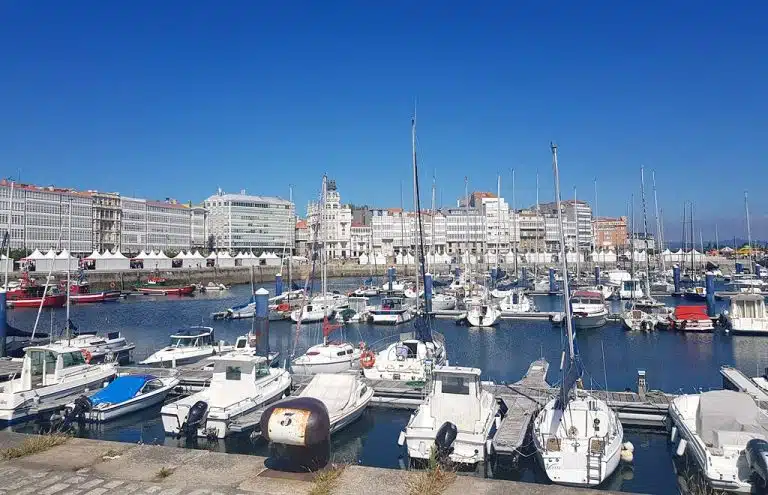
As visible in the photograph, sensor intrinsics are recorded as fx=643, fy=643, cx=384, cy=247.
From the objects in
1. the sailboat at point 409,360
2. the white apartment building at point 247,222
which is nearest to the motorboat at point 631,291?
the sailboat at point 409,360

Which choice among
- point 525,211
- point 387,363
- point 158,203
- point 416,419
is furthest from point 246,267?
point 416,419

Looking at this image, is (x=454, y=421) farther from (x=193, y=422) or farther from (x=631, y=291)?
(x=631, y=291)

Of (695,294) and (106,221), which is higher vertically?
(106,221)

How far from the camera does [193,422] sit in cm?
1969

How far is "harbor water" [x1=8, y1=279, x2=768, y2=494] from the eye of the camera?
1883cm

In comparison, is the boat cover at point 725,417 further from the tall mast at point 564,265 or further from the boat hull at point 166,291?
the boat hull at point 166,291

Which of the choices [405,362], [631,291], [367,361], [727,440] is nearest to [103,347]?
[367,361]

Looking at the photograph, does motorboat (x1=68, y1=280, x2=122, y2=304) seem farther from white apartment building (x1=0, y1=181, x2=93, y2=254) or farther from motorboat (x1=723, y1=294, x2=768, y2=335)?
motorboat (x1=723, y1=294, x2=768, y2=335)

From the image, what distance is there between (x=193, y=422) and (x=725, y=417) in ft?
48.7

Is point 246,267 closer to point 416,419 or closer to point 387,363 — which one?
point 387,363

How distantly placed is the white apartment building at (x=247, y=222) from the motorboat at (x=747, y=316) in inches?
5248

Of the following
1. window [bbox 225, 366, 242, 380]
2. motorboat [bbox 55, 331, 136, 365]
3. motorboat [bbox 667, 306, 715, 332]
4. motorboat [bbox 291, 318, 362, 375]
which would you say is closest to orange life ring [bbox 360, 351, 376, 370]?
motorboat [bbox 291, 318, 362, 375]

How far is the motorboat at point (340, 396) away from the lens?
67.4ft

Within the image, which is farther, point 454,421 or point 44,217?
point 44,217
